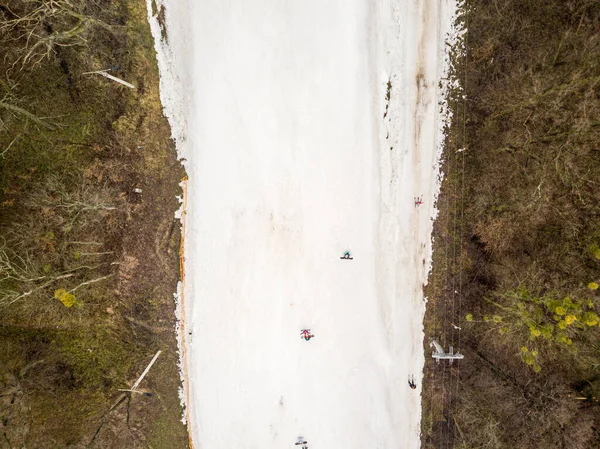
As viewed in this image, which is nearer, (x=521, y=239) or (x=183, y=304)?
(x=521, y=239)

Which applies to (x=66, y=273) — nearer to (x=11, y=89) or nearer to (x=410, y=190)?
(x=11, y=89)

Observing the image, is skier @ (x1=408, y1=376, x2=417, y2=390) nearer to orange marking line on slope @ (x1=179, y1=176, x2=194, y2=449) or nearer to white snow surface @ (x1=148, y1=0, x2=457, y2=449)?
white snow surface @ (x1=148, y1=0, x2=457, y2=449)

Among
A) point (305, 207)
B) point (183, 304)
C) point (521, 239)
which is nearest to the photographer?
point (521, 239)

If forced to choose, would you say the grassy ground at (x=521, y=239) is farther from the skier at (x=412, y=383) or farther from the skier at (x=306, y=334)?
the skier at (x=306, y=334)

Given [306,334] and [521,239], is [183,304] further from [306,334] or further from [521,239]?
[521,239]

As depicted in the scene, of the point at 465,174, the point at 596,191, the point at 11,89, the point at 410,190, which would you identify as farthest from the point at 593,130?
the point at 11,89

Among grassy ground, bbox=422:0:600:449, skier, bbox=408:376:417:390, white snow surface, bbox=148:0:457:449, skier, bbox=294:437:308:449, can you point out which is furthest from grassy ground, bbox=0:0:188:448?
grassy ground, bbox=422:0:600:449

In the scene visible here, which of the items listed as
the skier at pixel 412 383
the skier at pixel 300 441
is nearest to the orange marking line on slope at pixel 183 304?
the skier at pixel 300 441

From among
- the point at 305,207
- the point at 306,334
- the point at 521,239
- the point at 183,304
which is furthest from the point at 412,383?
the point at 183,304
